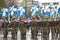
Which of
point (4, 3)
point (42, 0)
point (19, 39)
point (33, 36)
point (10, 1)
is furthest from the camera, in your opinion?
point (42, 0)

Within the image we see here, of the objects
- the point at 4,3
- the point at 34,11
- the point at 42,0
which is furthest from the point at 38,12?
the point at 42,0

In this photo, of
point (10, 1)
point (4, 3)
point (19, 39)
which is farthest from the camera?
point (10, 1)

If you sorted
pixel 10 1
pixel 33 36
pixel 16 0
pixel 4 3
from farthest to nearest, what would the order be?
pixel 16 0 → pixel 10 1 → pixel 4 3 → pixel 33 36

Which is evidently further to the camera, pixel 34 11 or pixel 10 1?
pixel 10 1

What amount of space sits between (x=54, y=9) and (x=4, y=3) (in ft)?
41.8

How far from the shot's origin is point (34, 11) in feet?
115

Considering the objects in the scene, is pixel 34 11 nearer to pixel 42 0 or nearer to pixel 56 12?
pixel 56 12

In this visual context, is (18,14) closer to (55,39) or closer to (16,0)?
(55,39)

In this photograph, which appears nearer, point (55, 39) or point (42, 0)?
point (55, 39)

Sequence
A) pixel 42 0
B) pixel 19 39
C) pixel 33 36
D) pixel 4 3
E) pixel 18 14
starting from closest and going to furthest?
1. pixel 19 39
2. pixel 33 36
3. pixel 18 14
4. pixel 4 3
5. pixel 42 0

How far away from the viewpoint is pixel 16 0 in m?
55.7

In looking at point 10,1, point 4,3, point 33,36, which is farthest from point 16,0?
point 33,36

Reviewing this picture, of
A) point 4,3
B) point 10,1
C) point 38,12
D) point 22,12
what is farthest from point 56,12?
point 10,1

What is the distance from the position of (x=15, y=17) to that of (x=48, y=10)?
475cm
